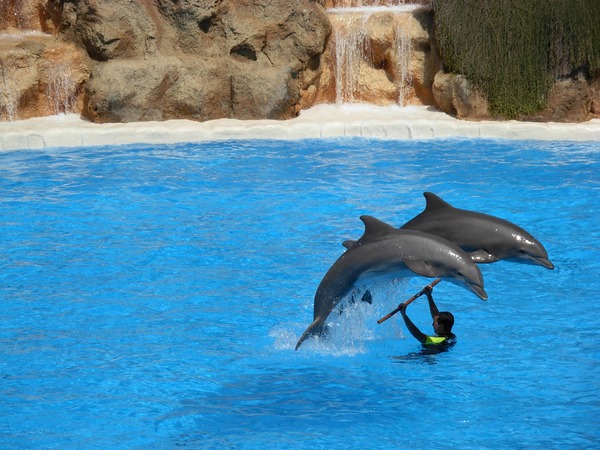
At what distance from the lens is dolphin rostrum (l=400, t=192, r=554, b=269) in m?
5.67

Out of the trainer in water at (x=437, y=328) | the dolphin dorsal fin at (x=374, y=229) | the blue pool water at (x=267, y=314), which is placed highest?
the dolphin dorsal fin at (x=374, y=229)

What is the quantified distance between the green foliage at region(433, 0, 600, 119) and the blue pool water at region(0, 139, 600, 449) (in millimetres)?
2619

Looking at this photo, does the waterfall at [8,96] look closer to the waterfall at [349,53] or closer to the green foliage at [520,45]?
the waterfall at [349,53]

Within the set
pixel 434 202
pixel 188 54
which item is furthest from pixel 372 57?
pixel 434 202

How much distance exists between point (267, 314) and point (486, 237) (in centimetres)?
222

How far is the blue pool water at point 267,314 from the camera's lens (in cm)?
550

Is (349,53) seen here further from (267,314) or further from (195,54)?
(267,314)

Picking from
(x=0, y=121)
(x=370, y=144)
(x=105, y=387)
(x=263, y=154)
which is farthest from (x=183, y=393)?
(x=0, y=121)

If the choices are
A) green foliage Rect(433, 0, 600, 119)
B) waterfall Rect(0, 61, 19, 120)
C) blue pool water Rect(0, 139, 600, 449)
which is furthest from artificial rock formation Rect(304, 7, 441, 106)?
waterfall Rect(0, 61, 19, 120)

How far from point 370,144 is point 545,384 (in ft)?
25.5

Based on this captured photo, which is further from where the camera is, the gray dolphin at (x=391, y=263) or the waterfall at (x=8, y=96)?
the waterfall at (x=8, y=96)

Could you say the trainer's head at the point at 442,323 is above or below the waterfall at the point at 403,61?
below

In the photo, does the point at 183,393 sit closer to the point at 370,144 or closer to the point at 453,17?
the point at 370,144

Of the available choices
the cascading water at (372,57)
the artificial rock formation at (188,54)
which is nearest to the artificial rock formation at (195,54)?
the artificial rock formation at (188,54)
